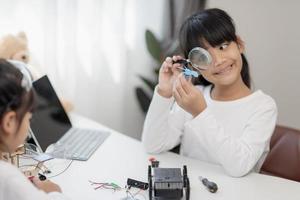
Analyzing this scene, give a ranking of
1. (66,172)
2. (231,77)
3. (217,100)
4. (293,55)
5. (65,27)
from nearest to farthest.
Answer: (66,172)
(231,77)
(217,100)
(65,27)
(293,55)

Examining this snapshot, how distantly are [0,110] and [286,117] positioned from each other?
71.1 inches

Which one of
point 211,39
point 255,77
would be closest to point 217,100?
point 211,39

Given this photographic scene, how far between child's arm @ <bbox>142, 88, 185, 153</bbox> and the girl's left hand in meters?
0.15

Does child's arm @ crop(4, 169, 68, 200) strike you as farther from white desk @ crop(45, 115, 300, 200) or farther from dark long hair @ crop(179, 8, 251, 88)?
dark long hair @ crop(179, 8, 251, 88)

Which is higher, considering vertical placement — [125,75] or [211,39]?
[211,39]

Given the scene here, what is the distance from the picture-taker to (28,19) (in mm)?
1823

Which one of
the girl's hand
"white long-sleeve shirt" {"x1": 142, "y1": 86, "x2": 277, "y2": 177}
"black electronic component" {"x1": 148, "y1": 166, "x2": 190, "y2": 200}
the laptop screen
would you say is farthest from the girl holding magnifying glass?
the girl's hand

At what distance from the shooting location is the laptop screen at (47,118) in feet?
4.69

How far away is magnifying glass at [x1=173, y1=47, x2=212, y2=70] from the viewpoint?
1.37m

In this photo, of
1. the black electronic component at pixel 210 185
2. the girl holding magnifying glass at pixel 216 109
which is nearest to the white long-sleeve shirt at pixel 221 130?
the girl holding magnifying glass at pixel 216 109

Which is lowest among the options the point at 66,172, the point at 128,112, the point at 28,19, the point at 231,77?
the point at 128,112

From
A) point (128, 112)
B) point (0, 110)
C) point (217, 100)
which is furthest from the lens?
point (128, 112)

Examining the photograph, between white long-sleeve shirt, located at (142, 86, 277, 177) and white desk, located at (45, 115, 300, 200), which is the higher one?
white long-sleeve shirt, located at (142, 86, 277, 177)

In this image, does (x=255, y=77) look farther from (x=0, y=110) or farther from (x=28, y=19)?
(x=0, y=110)
